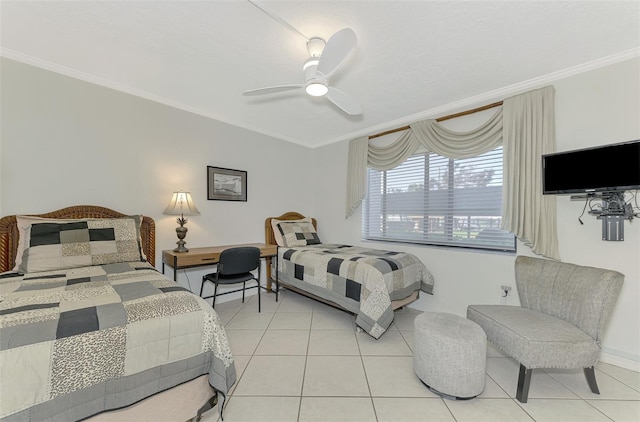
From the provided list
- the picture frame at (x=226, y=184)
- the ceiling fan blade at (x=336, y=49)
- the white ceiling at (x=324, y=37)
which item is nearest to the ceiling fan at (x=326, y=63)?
the ceiling fan blade at (x=336, y=49)

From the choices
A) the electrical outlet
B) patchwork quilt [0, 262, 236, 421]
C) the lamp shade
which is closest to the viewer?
patchwork quilt [0, 262, 236, 421]

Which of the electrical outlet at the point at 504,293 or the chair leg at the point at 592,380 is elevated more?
the electrical outlet at the point at 504,293

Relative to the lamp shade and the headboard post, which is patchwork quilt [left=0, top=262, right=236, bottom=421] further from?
the headboard post

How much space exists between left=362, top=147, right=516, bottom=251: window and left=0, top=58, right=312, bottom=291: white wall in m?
1.82

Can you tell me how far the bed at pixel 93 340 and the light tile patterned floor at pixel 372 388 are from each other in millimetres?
210

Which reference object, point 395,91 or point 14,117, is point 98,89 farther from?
point 395,91

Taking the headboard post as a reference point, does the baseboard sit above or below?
below

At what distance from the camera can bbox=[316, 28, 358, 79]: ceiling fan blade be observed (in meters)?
1.45

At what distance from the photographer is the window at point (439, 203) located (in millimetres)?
2693

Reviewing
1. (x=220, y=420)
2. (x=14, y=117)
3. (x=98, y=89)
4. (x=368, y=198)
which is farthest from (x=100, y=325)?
(x=368, y=198)

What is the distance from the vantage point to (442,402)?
63.4 inches

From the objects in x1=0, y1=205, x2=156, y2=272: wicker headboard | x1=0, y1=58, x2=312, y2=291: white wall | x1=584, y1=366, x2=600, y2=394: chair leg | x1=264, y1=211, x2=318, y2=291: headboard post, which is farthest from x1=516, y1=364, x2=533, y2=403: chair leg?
x1=0, y1=205, x2=156, y2=272: wicker headboard

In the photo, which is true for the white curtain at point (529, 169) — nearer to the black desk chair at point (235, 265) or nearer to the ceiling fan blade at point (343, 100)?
the ceiling fan blade at point (343, 100)

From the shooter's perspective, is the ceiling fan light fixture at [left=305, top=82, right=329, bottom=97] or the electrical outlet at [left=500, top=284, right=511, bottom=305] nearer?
the ceiling fan light fixture at [left=305, top=82, right=329, bottom=97]
